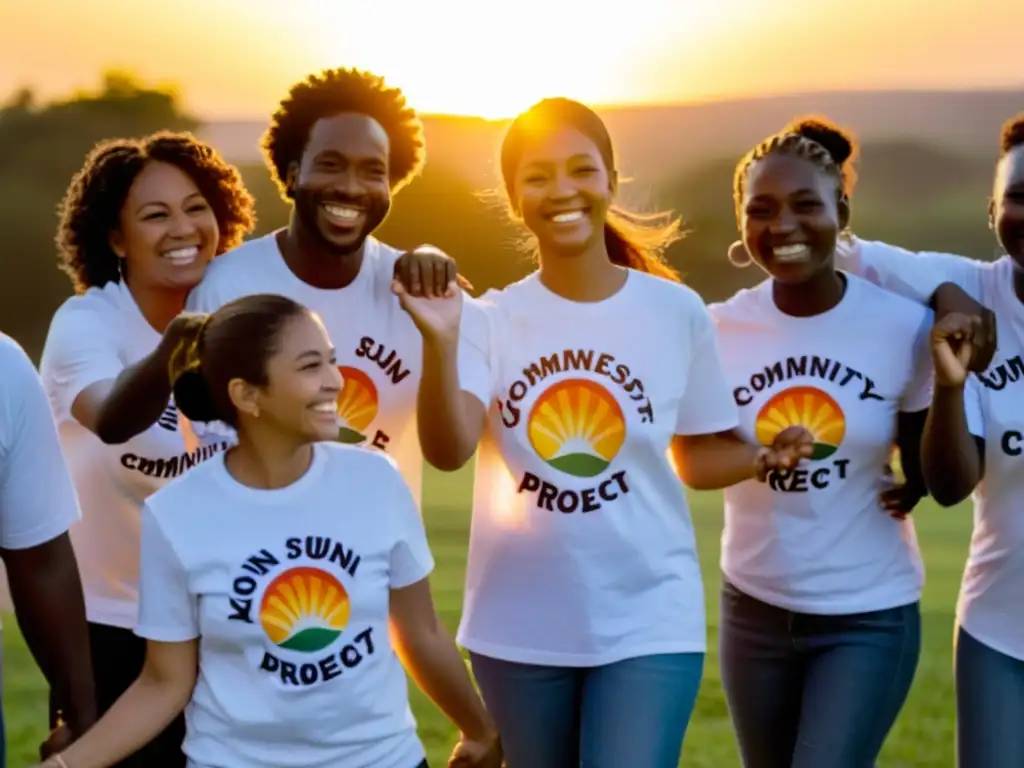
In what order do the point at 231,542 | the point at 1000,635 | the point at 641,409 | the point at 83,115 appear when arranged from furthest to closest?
the point at 83,115 < the point at 1000,635 < the point at 641,409 < the point at 231,542

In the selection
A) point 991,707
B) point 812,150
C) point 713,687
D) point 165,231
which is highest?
point 812,150

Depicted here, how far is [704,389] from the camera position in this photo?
3686 millimetres

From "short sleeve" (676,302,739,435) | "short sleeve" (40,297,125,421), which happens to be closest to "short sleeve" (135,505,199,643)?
"short sleeve" (40,297,125,421)

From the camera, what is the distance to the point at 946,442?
3662 millimetres

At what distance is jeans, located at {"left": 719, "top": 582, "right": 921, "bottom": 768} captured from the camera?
382 cm

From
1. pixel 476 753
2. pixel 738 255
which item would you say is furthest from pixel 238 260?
pixel 738 255

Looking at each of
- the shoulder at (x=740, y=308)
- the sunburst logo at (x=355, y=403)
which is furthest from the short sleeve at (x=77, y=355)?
the shoulder at (x=740, y=308)

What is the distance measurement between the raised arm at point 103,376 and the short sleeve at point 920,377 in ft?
6.09

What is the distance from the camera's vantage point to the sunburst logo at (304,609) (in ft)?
9.37

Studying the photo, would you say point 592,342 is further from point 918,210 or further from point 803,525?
point 918,210

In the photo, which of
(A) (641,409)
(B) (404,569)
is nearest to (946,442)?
(A) (641,409)

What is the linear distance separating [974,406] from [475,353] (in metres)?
1.26

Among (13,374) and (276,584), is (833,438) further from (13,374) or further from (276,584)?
(13,374)

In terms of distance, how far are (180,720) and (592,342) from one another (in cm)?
137
